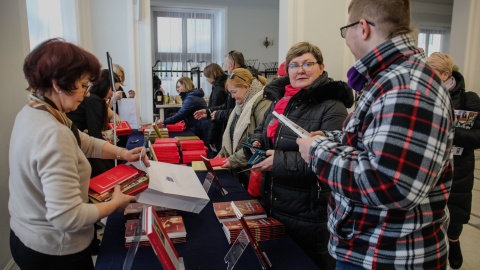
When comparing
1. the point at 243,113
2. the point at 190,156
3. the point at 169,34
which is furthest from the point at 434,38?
the point at 190,156

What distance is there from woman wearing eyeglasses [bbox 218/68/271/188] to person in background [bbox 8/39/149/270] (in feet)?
3.30

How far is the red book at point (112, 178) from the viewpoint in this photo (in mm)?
1143

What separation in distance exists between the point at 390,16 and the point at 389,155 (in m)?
0.37

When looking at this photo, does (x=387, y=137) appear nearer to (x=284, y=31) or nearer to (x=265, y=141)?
(x=265, y=141)

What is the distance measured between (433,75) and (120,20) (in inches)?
185

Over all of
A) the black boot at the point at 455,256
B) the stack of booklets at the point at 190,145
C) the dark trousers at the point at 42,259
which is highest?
the stack of booklets at the point at 190,145

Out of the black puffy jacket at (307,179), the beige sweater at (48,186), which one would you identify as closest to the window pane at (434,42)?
the black puffy jacket at (307,179)

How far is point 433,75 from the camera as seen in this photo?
78cm

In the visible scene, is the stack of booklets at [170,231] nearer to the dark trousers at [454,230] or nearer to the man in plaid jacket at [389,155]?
the man in plaid jacket at [389,155]

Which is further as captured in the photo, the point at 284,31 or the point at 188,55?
the point at 188,55

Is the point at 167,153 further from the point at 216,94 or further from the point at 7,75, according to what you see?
the point at 216,94

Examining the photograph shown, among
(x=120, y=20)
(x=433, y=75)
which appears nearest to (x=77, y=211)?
(x=433, y=75)

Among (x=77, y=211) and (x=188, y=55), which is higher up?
(x=188, y=55)

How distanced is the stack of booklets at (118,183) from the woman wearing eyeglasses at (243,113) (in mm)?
795
